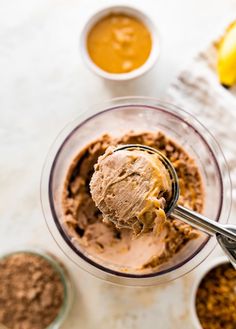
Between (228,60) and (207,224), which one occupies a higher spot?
(228,60)

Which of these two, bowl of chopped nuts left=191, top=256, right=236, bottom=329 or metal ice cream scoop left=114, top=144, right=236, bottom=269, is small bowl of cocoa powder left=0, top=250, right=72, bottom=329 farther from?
metal ice cream scoop left=114, top=144, right=236, bottom=269

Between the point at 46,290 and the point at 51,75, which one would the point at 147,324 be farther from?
the point at 51,75

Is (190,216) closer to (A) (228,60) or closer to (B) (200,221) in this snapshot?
(B) (200,221)

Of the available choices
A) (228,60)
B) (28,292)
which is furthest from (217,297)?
(228,60)

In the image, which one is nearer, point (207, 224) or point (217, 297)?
point (207, 224)

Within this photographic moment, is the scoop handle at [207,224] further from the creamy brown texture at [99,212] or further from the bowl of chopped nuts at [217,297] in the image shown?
the bowl of chopped nuts at [217,297]

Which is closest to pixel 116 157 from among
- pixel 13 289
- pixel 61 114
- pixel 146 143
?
pixel 146 143

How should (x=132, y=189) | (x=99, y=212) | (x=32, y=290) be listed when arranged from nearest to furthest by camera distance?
(x=132, y=189) → (x=99, y=212) → (x=32, y=290)

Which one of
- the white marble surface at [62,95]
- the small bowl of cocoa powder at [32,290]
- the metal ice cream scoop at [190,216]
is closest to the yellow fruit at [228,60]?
the white marble surface at [62,95]
